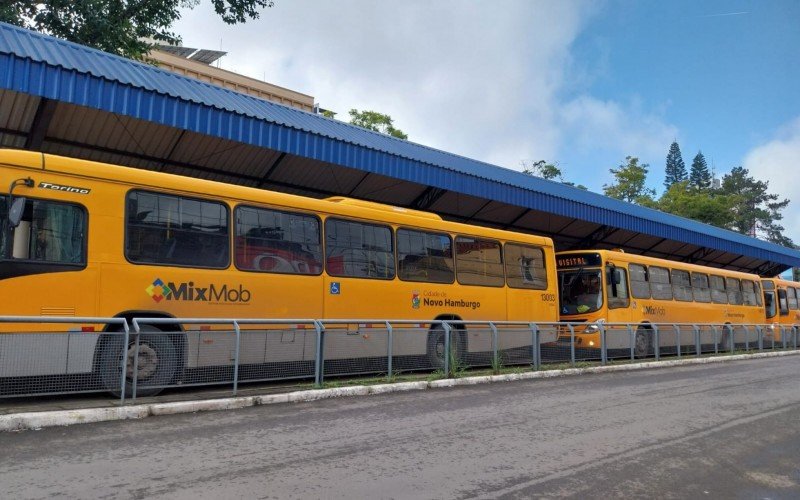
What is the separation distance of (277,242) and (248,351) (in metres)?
2.12

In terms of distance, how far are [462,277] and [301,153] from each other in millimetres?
4638

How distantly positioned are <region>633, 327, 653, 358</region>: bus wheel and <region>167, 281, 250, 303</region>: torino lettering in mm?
11556

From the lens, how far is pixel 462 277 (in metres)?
12.7

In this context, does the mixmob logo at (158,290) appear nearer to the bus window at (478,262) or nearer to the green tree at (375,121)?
the bus window at (478,262)

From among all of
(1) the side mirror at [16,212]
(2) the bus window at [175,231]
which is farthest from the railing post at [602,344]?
(1) the side mirror at [16,212]

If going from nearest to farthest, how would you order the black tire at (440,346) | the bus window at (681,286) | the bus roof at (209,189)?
the bus roof at (209,189) < the black tire at (440,346) < the bus window at (681,286)

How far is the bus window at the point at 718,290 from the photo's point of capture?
71.6 feet

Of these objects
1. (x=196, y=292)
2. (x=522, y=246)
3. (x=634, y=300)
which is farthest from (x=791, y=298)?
(x=196, y=292)

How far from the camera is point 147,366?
7652 mm

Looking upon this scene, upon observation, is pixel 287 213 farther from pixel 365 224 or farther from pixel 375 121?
pixel 375 121

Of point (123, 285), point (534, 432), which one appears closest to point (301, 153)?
point (123, 285)

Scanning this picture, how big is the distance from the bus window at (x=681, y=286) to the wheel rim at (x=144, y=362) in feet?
56.6

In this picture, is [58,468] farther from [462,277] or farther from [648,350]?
[648,350]

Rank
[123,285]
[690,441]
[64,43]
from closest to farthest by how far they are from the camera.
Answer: [690,441] < [123,285] < [64,43]
